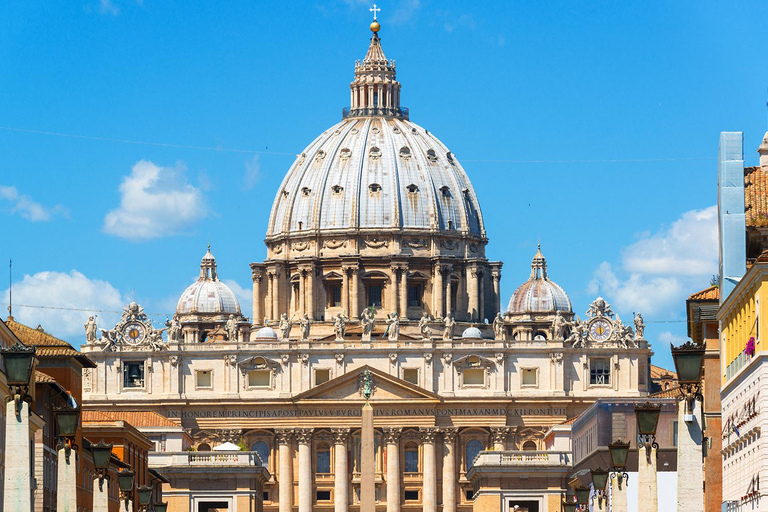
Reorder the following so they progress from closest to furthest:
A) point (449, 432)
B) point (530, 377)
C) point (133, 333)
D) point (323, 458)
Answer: point (449, 432) < point (530, 377) < point (323, 458) < point (133, 333)

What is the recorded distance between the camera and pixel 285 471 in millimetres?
178625

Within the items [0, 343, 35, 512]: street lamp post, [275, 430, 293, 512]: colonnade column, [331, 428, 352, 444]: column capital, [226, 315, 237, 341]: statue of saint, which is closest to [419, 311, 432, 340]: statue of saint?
[331, 428, 352, 444]: column capital

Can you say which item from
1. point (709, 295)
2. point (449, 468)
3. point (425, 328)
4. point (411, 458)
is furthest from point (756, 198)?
point (425, 328)

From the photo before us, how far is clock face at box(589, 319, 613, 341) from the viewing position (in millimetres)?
183375

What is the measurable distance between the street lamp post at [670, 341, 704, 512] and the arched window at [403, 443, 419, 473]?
449 ft

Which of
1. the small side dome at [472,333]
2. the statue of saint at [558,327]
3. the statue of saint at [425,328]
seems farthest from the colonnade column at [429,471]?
the small side dome at [472,333]

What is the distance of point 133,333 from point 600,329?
35.0 m

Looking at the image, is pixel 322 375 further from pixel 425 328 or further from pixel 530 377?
pixel 530 377

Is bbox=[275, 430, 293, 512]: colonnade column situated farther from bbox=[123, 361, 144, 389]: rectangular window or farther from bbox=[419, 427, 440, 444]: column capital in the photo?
bbox=[123, 361, 144, 389]: rectangular window

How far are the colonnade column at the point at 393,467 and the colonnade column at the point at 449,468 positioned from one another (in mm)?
3379

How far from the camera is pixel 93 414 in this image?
117125mm

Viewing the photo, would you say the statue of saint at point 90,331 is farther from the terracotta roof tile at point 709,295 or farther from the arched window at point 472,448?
the terracotta roof tile at point 709,295

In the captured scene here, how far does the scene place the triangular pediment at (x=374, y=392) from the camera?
17800 centimetres

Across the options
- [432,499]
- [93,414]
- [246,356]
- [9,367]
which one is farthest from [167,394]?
[9,367]
